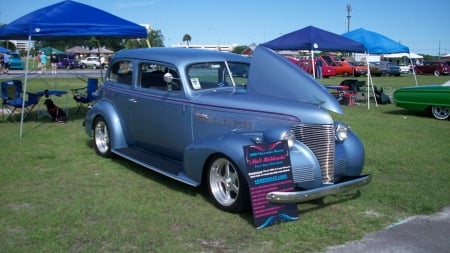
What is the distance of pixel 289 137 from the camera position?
15.6 ft

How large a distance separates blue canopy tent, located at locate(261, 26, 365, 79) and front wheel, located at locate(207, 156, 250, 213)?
10.2 metres

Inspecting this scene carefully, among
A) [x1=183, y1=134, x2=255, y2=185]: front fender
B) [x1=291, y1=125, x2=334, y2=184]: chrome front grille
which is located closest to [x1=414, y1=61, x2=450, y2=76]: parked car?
[x1=291, y1=125, x2=334, y2=184]: chrome front grille

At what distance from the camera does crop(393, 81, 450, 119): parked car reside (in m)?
12.2

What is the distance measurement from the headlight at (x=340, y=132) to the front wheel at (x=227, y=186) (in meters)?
1.32

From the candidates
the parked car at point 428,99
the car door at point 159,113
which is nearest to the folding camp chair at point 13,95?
the car door at point 159,113

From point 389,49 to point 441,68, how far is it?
27898 millimetres

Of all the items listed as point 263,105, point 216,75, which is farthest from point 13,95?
point 263,105

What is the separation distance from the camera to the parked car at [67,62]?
163 ft

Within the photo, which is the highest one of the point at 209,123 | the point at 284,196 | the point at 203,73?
the point at 203,73

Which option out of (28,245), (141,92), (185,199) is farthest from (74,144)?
(28,245)

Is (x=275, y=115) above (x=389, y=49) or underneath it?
underneath

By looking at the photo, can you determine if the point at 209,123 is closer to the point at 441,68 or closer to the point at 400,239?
the point at 400,239

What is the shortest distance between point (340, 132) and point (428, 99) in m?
8.30

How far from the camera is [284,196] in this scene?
4.43 meters
